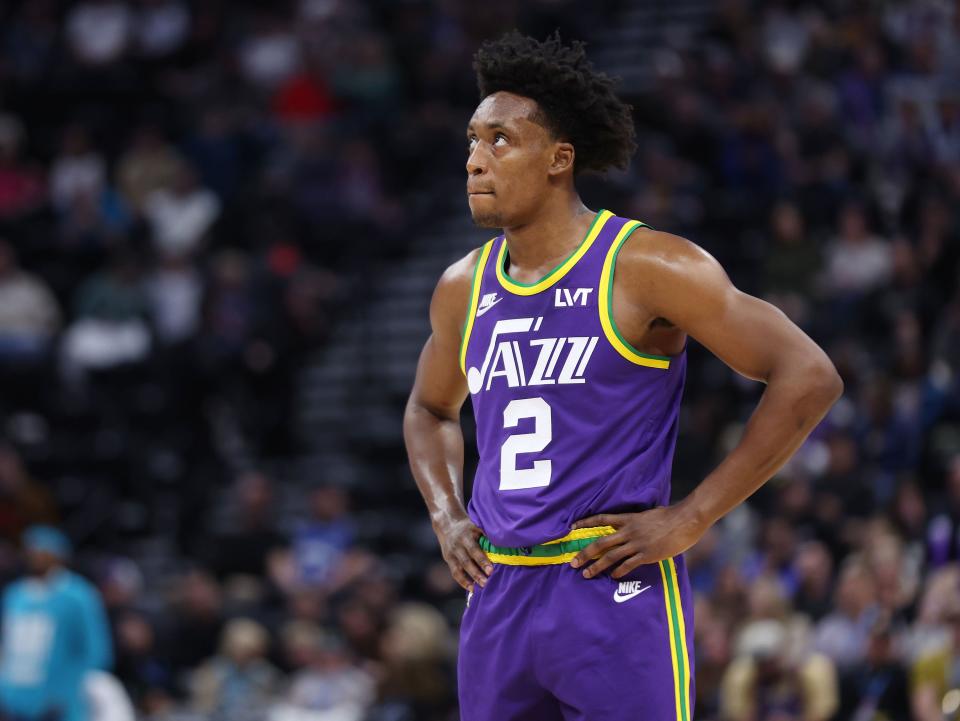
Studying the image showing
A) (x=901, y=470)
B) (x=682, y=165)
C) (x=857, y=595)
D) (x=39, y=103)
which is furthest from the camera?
(x=39, y=103)

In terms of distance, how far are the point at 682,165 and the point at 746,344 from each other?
32.6 ft

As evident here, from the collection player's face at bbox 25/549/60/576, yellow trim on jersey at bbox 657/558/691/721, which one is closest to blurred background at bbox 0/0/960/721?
player's face at bbox 25/549/60/576

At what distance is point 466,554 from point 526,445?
36 cm

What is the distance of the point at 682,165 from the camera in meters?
13.9

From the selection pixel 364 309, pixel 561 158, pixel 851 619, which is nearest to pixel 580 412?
pixel 561 158

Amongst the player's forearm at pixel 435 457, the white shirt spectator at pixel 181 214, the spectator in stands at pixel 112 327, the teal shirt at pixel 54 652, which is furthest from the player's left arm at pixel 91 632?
the player's forearm at pixel 435 457

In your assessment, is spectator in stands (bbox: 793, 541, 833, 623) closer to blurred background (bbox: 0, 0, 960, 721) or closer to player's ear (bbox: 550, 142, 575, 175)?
blurred background (bbox: 0, 0, 960, 721)

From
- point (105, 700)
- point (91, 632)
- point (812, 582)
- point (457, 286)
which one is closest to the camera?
point (457, 286)

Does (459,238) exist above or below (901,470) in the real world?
above

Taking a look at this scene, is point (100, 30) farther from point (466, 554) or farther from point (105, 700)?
point (466, 554)

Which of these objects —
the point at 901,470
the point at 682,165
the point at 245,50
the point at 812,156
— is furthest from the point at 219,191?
the point at 901,470

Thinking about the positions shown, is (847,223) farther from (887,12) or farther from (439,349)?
(439,349)

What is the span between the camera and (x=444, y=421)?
5004 mm

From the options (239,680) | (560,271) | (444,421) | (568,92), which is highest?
(568,92)
